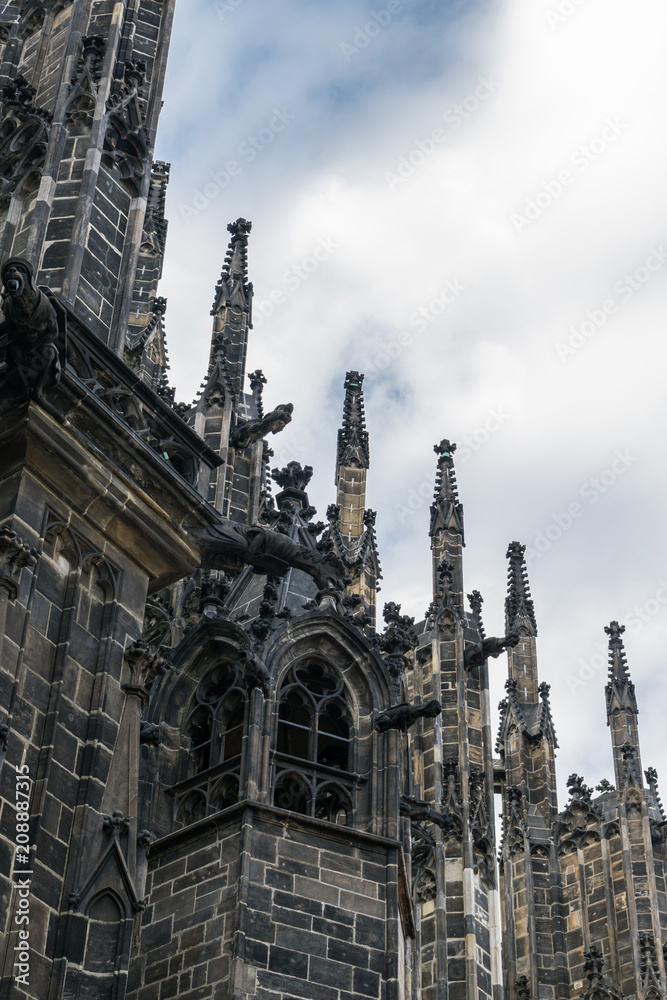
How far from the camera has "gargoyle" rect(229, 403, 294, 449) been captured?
25062mm

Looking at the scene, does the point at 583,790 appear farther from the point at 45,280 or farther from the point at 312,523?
the point at 45,280

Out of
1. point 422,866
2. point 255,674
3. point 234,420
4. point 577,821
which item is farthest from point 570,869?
point 255,674

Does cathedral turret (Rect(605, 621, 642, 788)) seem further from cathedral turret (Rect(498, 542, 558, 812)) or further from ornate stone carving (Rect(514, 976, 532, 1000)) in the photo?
ornate stone carving (Rect(514, 976, 532, 1000))

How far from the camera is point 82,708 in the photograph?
43.6ft

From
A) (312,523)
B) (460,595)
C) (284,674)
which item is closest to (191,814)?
(284,674)

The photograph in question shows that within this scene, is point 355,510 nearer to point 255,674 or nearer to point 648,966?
point 648,966

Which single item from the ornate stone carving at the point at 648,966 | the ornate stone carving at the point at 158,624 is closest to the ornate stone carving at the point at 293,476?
the ornate stone carving at the point at 158,624

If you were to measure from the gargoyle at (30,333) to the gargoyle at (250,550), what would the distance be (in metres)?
2.15

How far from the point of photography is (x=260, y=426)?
25.4 m

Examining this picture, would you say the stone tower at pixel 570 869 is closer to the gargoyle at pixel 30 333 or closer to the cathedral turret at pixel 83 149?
the cathedral turret at pixel 83 149

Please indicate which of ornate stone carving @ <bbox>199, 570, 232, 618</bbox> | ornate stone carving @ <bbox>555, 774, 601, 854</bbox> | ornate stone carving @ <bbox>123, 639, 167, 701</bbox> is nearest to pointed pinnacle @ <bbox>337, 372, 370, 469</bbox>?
ornate stone carving @ <bbox>555, 774, 601, 854</bbox>

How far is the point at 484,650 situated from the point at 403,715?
8.81 m

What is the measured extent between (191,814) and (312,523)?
4.54 meters

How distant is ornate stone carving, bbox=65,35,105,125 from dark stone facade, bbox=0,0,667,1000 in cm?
3
